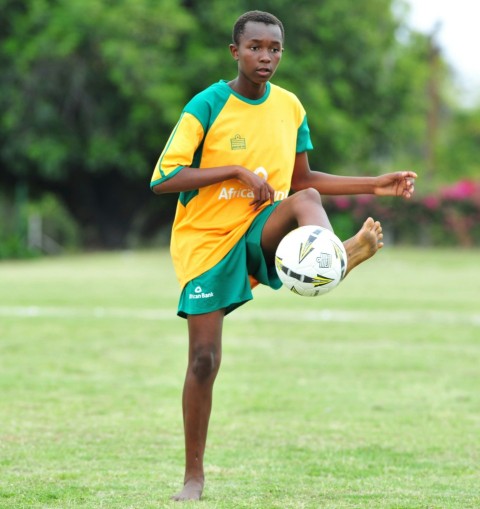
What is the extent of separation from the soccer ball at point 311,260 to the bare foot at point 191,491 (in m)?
1.05

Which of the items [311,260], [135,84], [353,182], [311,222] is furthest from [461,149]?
[311,260]

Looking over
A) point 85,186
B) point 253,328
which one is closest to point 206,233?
point 253,328

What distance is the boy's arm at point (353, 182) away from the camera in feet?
19.1

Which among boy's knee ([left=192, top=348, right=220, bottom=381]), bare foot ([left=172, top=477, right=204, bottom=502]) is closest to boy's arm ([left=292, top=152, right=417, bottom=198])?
boy's knee ([left=192, top=348, right=220, bottom=381])

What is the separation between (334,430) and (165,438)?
113 centimetres

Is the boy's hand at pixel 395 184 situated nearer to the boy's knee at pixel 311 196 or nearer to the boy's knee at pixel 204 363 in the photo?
the boy's knee at pixel 311 196

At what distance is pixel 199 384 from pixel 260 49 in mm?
1616

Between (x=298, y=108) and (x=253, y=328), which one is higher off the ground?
(x=298, y=108)

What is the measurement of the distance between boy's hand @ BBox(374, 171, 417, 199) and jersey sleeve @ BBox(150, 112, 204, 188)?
1016 millimetres

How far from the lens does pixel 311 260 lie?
197 inches

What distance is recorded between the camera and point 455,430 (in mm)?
7457

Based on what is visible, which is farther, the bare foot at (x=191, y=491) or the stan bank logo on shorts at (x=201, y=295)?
the stan bank logo on shorts at (x=201, y=295)

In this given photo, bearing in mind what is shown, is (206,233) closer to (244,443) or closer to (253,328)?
(244,443)

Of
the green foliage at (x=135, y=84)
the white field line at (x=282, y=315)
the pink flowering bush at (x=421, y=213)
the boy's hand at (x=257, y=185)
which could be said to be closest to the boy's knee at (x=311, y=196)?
the boy's hand at (x=257, y=185)
